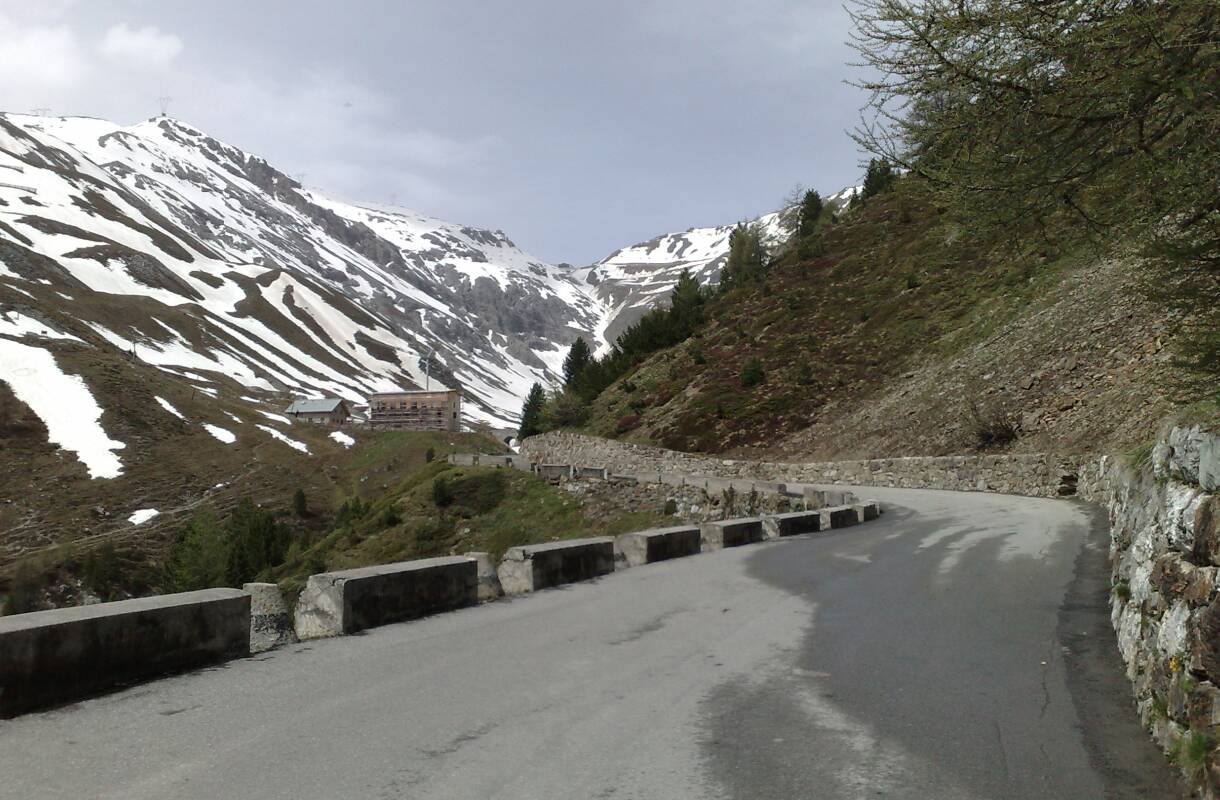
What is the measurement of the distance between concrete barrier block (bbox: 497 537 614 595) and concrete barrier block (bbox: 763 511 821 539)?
5525 mm

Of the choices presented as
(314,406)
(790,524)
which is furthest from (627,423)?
(314,406)

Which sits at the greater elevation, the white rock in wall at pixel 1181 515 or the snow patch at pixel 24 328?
the snow patch at pixel 24 328

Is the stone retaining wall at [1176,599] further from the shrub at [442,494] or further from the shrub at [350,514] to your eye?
the shrub at [350,514]

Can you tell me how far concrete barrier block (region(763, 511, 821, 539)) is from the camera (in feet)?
52.5

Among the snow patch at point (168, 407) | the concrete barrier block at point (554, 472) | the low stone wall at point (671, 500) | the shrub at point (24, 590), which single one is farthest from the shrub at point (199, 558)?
the snow patch at point (168, 407)

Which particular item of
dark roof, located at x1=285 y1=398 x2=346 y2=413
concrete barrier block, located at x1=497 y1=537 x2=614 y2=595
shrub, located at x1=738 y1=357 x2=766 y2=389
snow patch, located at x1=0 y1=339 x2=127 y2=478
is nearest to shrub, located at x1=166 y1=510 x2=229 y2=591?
snow patch, located at x1=0 y1=339 x2=127 y2=478

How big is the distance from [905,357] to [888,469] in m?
13.5

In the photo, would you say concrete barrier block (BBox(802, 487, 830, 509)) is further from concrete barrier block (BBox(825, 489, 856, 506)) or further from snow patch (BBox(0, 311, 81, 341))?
snow patch (BBox(0, 311, 81, 341))

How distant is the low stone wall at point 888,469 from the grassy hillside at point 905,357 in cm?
173

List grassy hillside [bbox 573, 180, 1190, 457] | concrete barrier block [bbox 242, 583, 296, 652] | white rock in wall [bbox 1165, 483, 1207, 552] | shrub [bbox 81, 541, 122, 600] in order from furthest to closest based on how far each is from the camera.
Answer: shrub [bbox 81, 541, 122, 600], grassy hillside [bbox 573, 180, 1190, 457], concrete barrier block [bbox 242, 583, 296, 652], white rock in wall [bbox 1165, 483, 1207, 552]

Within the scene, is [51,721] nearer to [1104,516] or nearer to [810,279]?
[1104,516]

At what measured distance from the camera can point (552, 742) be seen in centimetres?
452

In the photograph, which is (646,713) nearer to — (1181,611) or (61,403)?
(1181,611)

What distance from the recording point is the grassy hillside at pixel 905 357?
94.4 feet
